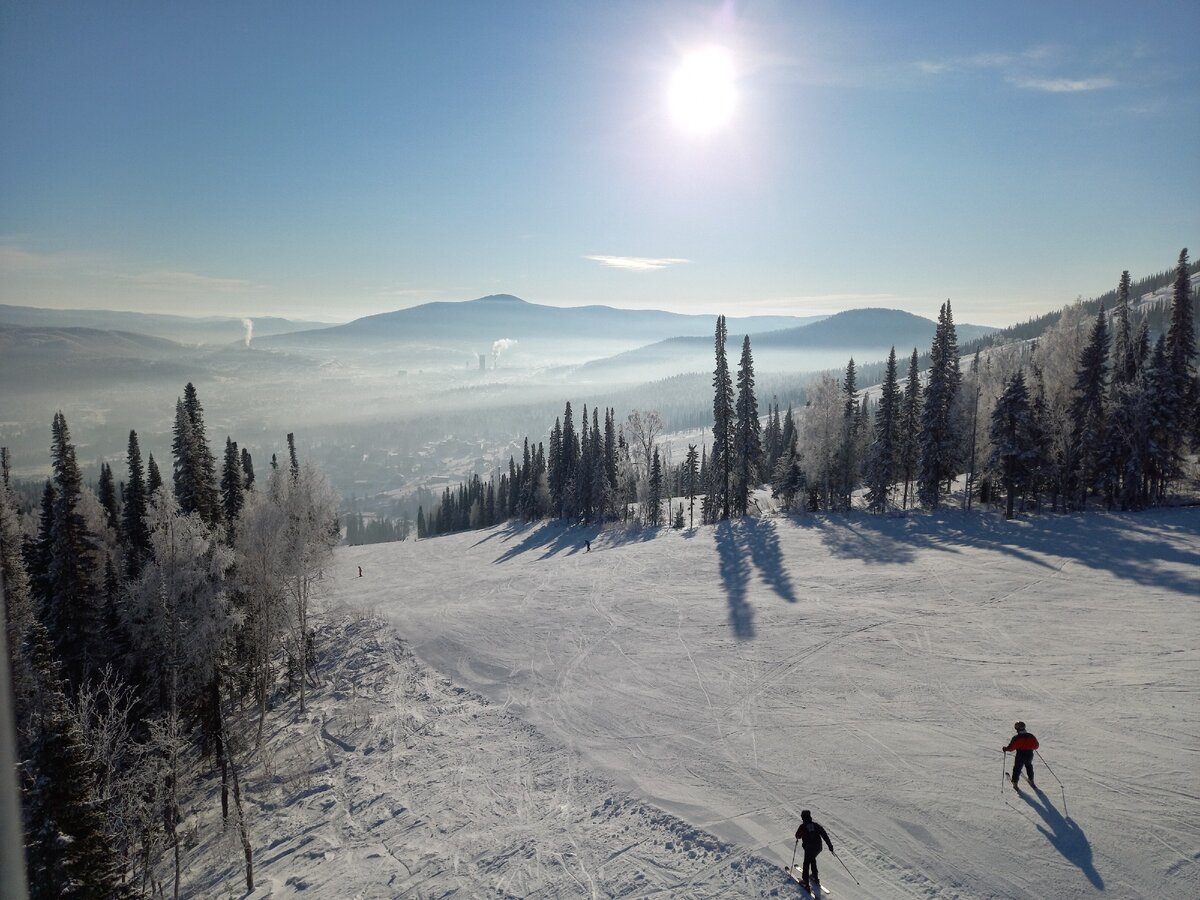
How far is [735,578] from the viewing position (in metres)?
36.4

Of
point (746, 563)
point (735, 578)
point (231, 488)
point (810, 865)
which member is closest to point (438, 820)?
point (810, 865)

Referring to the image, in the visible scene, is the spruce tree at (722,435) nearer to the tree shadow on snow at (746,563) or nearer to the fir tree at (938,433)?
the tree shadow on snow at (746,563)

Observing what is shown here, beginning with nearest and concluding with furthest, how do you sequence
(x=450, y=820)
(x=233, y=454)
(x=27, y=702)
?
(x=450, y=820)
(x=27, y=702)
(x=233, y=454)

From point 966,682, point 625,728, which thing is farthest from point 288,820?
point 966,682

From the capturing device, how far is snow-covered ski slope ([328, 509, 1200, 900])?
13.2 m

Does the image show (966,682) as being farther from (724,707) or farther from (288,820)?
(288,820)

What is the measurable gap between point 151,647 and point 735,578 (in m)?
32.1

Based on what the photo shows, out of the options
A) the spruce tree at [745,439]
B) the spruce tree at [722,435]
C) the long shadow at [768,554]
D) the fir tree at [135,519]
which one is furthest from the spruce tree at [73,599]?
the spruce tree at [745,439]

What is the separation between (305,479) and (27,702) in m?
17.0

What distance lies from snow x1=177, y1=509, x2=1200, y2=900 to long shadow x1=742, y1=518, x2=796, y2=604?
0.41m

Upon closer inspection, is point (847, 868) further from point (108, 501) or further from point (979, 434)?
point (108, 501)

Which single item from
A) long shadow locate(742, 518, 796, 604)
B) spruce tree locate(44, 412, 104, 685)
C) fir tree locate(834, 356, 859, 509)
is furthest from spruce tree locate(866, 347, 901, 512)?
spruce tree locate(44, 412, 104, 685)

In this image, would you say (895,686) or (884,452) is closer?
(895,686)

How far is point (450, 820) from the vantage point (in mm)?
17906
